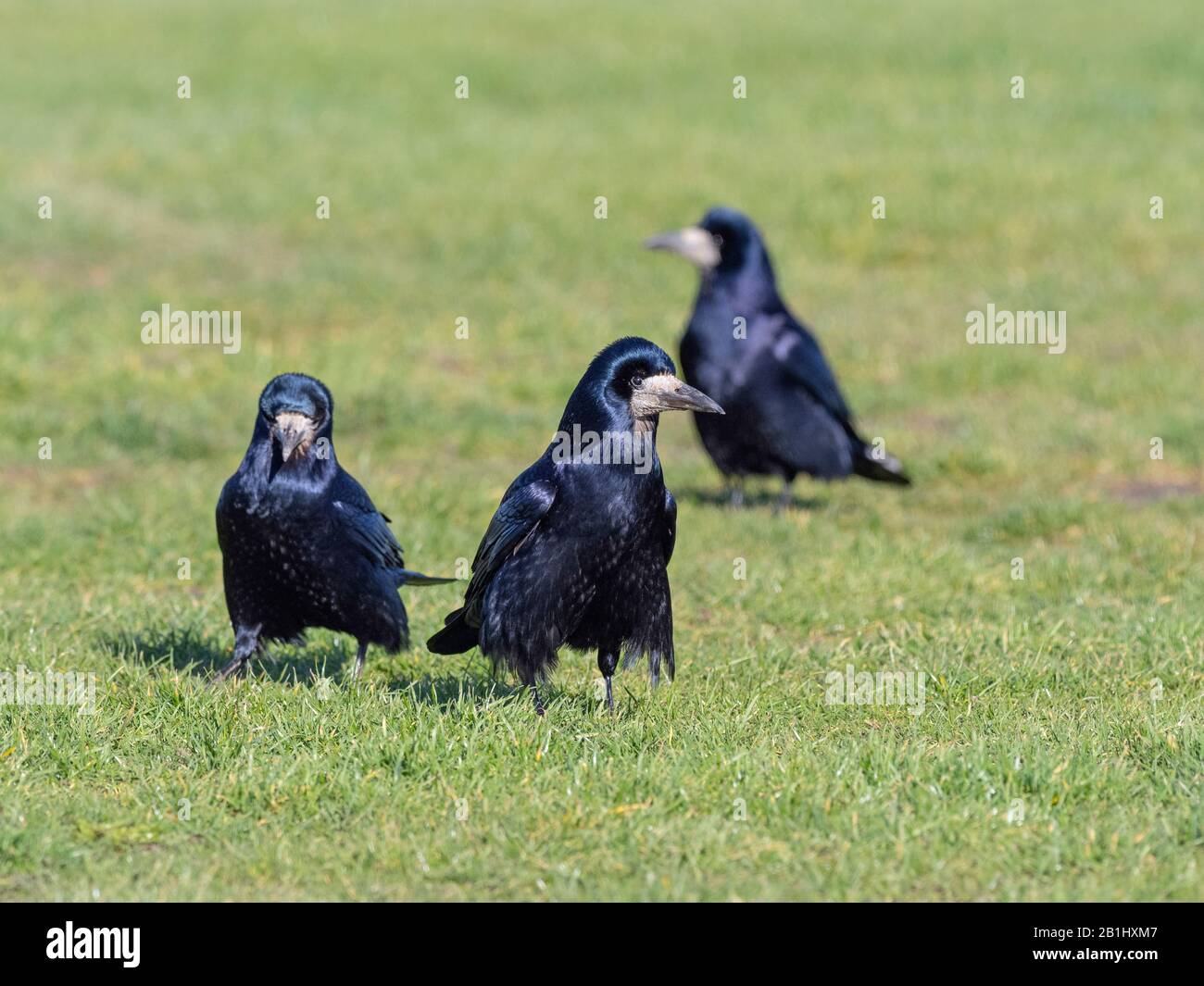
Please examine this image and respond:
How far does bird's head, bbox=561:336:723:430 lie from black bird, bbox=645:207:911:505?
485cm

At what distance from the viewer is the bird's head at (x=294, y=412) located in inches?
262

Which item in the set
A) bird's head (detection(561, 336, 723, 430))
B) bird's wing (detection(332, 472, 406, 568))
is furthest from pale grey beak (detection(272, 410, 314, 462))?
bird's head (detection(561, 336, 723, 430))

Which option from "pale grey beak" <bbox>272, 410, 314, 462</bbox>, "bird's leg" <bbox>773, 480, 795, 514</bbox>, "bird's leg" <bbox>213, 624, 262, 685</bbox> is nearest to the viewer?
"pale grey beak" <bbox>272, 410, 314, 462</bbox>

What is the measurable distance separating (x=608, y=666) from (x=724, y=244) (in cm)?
555

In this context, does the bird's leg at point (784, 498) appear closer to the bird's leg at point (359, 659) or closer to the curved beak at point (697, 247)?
the curved beak at point (697, 247)

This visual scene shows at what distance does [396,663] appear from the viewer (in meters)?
7.43

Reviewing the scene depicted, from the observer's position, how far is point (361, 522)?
6.95 metres

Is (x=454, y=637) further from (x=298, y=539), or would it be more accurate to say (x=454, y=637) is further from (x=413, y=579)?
(x=298, y=539)

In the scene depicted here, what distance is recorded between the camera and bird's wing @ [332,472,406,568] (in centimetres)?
688

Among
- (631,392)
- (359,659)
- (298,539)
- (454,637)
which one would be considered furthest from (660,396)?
(359,659)

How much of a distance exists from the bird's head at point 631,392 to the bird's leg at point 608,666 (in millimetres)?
896

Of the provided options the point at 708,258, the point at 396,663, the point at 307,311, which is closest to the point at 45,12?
the point at 307,311

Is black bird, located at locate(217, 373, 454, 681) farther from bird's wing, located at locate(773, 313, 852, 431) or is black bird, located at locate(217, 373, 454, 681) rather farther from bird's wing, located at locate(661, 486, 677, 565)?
bird's wing, located at locate(773, 313, 852, 431)

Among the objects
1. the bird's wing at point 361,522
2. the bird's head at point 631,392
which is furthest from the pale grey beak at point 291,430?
the bird's head at point 631,392
